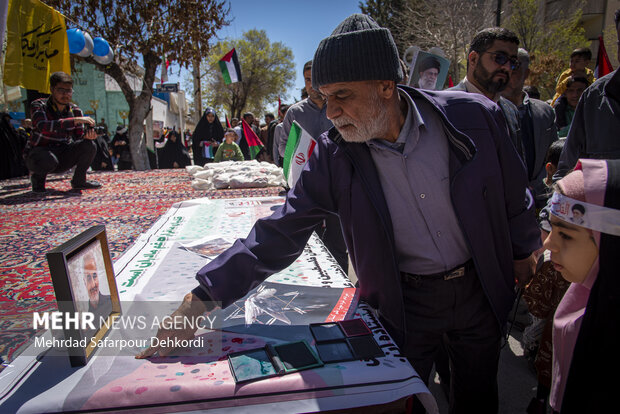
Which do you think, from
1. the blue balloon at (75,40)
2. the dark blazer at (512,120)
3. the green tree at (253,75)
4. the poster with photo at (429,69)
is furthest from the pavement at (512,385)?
the green tree at (253,75)

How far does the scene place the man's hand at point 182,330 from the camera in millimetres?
1046

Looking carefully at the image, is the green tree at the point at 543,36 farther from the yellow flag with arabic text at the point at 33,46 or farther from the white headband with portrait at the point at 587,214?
the white headband with portrait at the point at 587,214

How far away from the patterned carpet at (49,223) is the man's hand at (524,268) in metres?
1.69

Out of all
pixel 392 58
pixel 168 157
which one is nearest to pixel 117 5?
pixel 168 157

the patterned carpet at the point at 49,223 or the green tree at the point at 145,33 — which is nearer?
the patterned carpet at the point at 49,223

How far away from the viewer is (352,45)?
1.25m

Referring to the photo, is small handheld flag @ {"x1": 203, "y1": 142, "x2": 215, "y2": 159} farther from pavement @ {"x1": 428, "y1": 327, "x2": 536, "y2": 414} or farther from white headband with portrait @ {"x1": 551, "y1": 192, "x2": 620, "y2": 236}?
white headband with portrait @ {"x1": 551, "y1": 192, "x2": 620, "y2": 236}

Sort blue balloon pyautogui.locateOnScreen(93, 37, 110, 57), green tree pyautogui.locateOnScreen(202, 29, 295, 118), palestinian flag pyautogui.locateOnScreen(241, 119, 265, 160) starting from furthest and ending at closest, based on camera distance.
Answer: green tree pyautogui.locateOnScreen(202, 29, 295, 118)
blue balloon pyautogui.locateOnScreen(93, 37, 110, 57)
palestinian flag pyautogui.locateOnScreen(241, 119, 265, 160)

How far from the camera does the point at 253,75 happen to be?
3103cm

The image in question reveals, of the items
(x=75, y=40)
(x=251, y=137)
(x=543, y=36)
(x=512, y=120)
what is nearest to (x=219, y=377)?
(x=512, y=120)

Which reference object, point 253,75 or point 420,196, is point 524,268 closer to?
point 420,196

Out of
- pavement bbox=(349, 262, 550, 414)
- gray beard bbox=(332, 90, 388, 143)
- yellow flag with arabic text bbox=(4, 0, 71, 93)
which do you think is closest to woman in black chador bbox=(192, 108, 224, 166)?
yellow flag with arabic text bbox=(4, 0, 71, 93)

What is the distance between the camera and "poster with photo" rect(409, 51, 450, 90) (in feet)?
12.5

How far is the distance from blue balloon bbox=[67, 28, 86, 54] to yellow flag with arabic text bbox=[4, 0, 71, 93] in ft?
7.04
